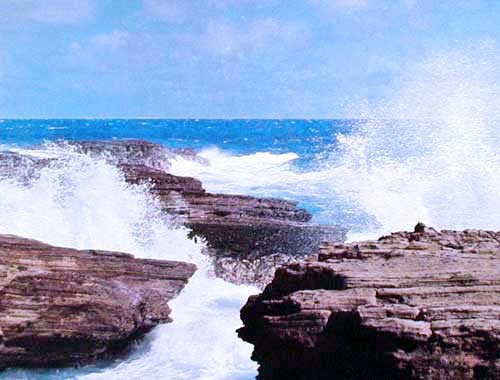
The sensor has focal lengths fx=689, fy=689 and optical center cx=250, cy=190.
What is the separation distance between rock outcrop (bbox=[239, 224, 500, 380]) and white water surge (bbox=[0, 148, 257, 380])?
1.92m

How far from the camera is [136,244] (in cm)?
1187

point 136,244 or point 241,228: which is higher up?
point 241,228

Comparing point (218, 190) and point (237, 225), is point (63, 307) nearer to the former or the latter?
point (237, 225)

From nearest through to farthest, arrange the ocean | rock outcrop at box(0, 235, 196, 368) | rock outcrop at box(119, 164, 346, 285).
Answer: rock outcrop at box(0, 235, 196, 368) < the ocean < rock outcrop at box(119, 164, 346, 285)

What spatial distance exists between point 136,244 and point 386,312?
25.0 ft

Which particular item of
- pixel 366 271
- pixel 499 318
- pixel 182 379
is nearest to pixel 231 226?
pixel 182 379

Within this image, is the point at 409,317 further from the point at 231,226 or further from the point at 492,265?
the point at 231,226

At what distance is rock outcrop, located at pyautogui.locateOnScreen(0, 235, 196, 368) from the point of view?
295 inches

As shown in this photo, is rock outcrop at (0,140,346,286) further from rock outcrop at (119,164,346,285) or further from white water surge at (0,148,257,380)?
white water surge at (0,148,257,380)

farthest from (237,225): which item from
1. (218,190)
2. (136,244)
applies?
(218,190)

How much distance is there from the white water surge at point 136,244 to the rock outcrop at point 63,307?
0.23 m

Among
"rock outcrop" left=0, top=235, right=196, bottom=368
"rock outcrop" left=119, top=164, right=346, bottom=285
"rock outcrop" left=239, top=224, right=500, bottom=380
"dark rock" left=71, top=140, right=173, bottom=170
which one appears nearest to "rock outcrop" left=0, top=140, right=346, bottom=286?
"rock outcrop" left=119, top=164, right=346, bottom=285

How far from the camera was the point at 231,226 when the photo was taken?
12852mm

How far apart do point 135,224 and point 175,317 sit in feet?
11.9
